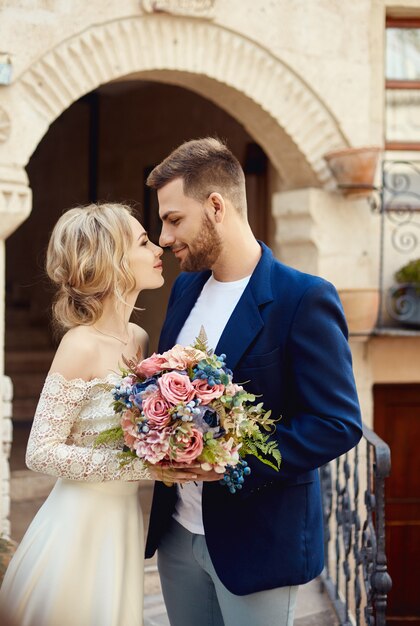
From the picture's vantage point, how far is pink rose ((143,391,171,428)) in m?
2.04

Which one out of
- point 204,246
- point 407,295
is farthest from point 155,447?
point 407,295

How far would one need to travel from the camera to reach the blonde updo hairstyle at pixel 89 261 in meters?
2.53

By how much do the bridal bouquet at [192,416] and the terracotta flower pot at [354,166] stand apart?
3710mm

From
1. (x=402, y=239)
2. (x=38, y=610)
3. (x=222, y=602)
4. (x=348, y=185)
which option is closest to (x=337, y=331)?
(x=222, y=602)

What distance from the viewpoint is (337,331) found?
2260 millimetres

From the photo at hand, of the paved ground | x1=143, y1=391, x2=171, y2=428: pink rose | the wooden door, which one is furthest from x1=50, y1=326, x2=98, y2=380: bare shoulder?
the wooden door

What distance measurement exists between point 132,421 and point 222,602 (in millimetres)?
608

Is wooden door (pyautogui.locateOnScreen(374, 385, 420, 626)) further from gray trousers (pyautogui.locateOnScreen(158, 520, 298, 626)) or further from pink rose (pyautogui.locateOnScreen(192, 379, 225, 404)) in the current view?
pink rose (pyautogui.locateOnScreen(192, 379, 225, 404))

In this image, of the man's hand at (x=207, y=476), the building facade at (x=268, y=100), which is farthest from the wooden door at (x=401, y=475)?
the man's hand at (x=207, y=476)

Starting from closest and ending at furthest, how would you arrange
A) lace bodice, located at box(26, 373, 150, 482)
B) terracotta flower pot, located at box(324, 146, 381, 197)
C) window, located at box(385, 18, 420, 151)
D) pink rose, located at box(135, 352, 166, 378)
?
1. pink rose, located at box(135, 352, 166, 378)
2. lace bodice, located at box(26, 373, 150, 482)
3. terracotta flower pot, located at box(324, 146, 381, 197)
4. window, located at box(385, 18, 420, 151)

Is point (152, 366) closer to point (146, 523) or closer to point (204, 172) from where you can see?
point (204, 172)

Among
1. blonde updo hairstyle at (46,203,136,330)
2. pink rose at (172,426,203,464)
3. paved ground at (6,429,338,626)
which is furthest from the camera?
paved ground at (6,429,338,626)

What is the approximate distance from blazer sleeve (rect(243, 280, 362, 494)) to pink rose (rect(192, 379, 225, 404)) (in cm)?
27

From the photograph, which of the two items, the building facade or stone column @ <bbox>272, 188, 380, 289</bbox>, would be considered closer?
the building facade
